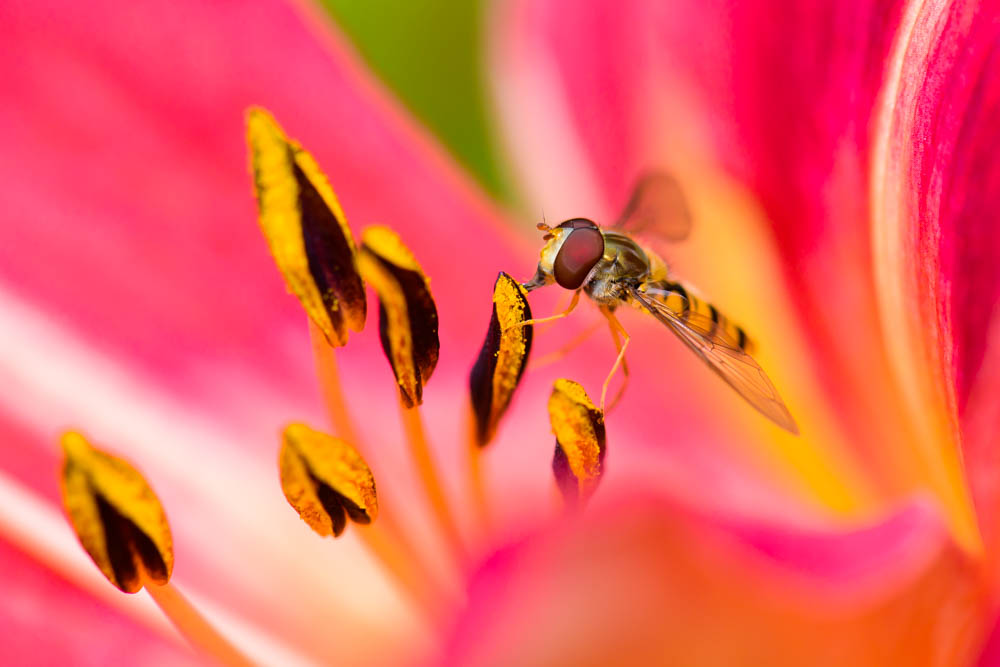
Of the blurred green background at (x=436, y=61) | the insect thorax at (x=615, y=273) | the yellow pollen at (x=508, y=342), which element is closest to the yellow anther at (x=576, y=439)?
the yellow pollen at (x=508, y=342)

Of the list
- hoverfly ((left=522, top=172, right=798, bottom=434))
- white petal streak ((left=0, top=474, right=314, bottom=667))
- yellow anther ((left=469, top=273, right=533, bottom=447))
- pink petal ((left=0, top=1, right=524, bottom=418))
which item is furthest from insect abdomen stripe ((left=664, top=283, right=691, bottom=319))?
white petal streak ((left=0, top=474, right=314, bottom=667))

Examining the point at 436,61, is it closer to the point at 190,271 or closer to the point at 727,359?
the point at 190,271

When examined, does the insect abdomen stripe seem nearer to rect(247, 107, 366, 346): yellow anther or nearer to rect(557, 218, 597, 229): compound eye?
rect(557, 218, 597, 229): compound eye

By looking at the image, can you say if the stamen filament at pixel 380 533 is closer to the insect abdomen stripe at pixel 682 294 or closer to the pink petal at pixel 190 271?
the pink petal at pixel 190 271

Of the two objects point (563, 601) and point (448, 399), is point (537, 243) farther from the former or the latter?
point (563, 601)

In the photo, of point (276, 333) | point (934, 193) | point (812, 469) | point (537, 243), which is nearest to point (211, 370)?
point (276, 333)

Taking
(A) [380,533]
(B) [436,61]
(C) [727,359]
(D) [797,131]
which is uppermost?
(B) [436,61]

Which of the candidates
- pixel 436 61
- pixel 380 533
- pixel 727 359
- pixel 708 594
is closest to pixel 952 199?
pixel 727 359
